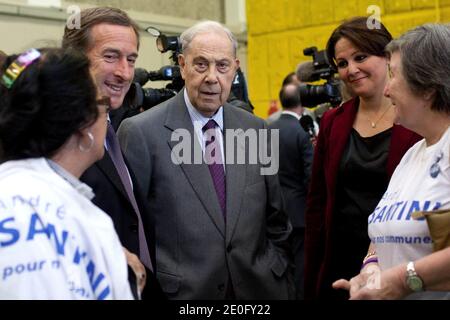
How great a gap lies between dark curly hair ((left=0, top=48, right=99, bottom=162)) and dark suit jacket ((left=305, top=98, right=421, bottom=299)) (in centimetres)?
128

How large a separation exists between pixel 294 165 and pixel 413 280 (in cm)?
285

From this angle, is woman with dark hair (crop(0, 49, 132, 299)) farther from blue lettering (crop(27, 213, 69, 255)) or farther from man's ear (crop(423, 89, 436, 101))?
man's ear (crop(423, 89, 436, 101))

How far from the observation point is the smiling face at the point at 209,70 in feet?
7.84

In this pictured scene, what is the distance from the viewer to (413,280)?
1628 millimetres

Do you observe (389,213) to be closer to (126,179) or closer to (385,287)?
(385,287)

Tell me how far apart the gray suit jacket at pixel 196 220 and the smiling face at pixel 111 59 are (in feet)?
0.67

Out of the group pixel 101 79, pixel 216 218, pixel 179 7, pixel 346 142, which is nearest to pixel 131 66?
pixel 101 79

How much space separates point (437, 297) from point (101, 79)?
1.16m

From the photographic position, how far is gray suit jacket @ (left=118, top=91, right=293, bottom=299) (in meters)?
2.23

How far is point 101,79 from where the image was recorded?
212 centimetres

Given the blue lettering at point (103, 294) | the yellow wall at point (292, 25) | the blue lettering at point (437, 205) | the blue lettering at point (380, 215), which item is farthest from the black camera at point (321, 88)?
the yellow wall at point (292, 25)

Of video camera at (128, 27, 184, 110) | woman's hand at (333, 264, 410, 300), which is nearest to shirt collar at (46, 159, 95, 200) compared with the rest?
woman's hand at (333, 264, 410, 300)

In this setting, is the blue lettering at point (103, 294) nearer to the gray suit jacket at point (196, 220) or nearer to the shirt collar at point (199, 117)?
the gray suit jacket at point (196, 220)

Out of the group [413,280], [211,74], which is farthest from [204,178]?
[413,280]
